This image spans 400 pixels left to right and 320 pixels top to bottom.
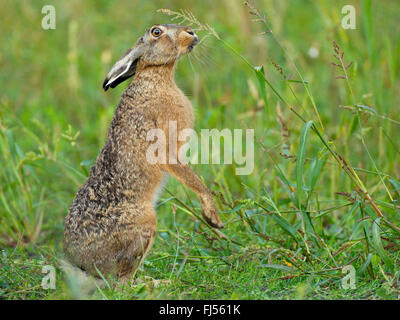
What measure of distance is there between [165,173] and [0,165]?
224 centimetres

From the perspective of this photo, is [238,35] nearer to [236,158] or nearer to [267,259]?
[236,158]

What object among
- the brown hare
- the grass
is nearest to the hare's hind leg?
the brown hare

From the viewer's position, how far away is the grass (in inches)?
160

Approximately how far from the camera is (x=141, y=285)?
3939mm

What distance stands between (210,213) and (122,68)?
1.24m

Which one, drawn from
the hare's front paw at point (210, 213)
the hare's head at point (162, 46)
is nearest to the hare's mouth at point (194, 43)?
the hare's head at point (162, 46)

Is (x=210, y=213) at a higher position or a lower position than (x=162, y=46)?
lower

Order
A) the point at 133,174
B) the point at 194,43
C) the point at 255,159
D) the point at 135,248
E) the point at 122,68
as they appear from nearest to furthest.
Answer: the point at 135,248, the point at 133,174, the point at 122,68, the point at 194,43, the point at 255,159

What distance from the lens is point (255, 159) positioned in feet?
20.1

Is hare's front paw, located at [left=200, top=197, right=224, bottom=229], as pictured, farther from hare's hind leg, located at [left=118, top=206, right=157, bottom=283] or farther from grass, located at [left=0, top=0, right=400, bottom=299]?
hare's hind leg, located at [left=118, top=206, right=157, bottom=283]

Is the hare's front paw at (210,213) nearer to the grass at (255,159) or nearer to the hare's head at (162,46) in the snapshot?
the grass at (255,159)

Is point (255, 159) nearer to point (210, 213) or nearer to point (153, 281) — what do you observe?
point (210, 213)

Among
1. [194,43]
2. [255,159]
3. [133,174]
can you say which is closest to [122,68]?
[194,43]
